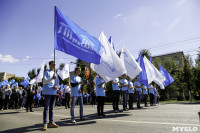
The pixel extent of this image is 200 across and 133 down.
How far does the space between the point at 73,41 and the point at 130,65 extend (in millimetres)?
4043

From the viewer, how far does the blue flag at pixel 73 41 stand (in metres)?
5.68

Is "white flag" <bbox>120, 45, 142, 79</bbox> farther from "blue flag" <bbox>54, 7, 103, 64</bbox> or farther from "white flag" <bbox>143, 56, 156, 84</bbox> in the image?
"blue flag" <bbox>54, 7, 103, 64</bbox>

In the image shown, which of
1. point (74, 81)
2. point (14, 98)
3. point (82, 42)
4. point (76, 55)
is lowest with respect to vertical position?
point (14, 98)

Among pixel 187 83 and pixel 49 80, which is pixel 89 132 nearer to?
pixel 49 80

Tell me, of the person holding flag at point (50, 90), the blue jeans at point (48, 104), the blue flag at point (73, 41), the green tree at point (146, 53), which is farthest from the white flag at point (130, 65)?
the green tree at point (146, 53)

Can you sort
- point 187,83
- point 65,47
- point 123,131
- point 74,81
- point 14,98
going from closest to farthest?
point 123,131 → point 65,47 → point 74,81 → point 14,98 → point 187,83

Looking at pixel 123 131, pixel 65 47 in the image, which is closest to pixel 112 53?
pixel 65 47

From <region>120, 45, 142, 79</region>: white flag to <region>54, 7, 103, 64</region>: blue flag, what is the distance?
2.62 meters

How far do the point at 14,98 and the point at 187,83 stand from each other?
22.0 meters

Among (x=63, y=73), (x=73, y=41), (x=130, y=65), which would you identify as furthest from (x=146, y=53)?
(x=73, y=41)

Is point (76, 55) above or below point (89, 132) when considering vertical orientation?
above

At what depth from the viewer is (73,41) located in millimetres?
6066

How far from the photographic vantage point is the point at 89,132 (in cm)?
443

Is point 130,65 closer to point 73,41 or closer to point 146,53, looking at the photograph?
point 73,41
